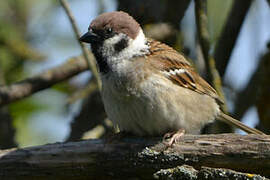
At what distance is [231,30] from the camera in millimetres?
4457

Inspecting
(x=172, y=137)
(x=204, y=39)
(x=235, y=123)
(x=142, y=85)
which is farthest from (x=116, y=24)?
(x=235, y=123)

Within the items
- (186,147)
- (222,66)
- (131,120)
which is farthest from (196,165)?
(222,66)

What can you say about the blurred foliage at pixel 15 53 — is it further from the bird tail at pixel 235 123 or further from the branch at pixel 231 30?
the bird tail at pixel 235 123

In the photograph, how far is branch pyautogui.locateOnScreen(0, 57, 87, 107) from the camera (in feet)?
13.9

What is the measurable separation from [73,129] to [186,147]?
5.63 feet

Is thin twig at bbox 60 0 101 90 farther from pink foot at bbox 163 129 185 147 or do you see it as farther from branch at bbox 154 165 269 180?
branch at bbox 154 165 269 180

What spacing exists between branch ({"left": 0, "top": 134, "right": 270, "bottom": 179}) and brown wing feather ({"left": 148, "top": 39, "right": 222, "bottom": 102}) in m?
0.58

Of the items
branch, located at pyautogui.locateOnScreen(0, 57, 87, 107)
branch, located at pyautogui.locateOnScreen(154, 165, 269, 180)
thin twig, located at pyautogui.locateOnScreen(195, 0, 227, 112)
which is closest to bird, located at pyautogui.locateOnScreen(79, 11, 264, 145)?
thin twig, located at pyautogui.locateOnScreen(195, 0, 227, 112)

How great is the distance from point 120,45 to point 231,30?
111 centimetres

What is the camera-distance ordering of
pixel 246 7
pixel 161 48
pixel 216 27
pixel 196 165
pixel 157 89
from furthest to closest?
pixel 216 27 → pixel 246 7 → pixel 161 48 → pixel 157 89 → pixel 196 165

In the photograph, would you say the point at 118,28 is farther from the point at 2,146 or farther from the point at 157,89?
the point at 2,146

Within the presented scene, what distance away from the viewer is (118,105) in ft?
11.7

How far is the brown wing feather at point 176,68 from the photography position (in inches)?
150

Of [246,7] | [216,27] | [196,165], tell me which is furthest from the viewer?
[216,27]
